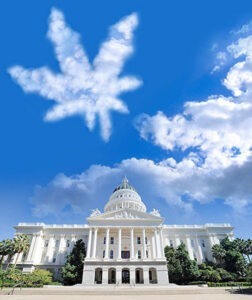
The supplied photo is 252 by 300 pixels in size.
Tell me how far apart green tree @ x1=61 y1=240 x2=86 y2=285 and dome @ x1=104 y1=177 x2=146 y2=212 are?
16.5m

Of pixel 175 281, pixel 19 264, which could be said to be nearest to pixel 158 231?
pixel 175 281

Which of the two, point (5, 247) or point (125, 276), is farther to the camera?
point (125, 276)

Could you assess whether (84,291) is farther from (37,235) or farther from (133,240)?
(37,235)

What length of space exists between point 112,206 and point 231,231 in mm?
31970

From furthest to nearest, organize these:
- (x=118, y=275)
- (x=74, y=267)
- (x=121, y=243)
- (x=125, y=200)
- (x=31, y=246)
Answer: (x=125, y=200) → (x=31, y=246) → (x=121, y=243) → (x=74, y=267) → (x=118, y=275)

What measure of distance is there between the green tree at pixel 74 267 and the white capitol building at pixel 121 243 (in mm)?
1960

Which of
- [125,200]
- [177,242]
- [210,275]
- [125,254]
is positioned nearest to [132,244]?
[125,254]

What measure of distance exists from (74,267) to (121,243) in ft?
39.0

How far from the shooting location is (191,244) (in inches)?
Result: 2170

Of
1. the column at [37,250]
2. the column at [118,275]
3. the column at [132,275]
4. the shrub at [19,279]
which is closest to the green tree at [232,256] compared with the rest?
the column at [132,275]

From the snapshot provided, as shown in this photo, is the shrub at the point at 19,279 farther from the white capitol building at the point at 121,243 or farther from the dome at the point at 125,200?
the dome at the point at 125,200

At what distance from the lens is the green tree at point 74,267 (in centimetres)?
4353

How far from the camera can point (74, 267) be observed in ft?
146

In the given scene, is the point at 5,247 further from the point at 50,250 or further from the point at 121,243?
the point at 121,243
